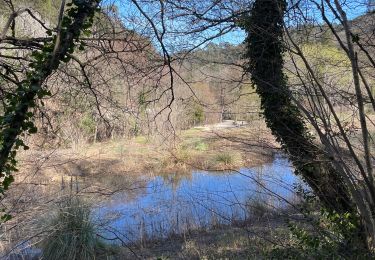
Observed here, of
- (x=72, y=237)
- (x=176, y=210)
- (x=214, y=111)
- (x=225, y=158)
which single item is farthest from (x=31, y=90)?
(x=225, y=158)

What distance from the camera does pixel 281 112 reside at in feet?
19.3

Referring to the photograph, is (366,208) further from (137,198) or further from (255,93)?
(137,198)

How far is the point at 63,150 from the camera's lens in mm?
15953

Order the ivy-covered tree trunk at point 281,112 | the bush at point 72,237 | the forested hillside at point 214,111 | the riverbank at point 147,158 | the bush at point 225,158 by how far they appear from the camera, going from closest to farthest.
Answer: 1. the forested hillside at point 214,111
2. the ivy-covered tree trunk at point 281,112
3. the bush at point 72,237
4. the riverbank at point 147,158
5. the bush at point 225,158

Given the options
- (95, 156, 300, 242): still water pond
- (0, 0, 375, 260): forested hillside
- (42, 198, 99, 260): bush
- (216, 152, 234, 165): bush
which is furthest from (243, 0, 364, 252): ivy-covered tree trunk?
(216, 152, 234, 165): bush

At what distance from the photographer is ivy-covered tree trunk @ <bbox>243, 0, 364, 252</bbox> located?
4.81 metres

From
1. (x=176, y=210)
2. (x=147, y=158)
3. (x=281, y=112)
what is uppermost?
(x=281, y=112)

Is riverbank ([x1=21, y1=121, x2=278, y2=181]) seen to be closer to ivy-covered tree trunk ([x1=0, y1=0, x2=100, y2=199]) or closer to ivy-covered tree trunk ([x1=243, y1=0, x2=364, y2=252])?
ivy-covered tree trunk ([x1=243, y1=0, x2=364, y2=252])

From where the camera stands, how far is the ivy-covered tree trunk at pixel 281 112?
15.8 feet

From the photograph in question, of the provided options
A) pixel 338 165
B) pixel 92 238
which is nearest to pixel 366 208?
pixel 338 165

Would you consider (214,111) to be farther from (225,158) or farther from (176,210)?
(225,158)

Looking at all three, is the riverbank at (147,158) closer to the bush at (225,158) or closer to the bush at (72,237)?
the bush at (225,158)

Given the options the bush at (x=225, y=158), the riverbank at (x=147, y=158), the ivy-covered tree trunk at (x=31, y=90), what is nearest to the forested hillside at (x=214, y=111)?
the ivy-covered tree trunk at (x=31, y=90)

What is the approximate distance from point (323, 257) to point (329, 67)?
82.4 inches
